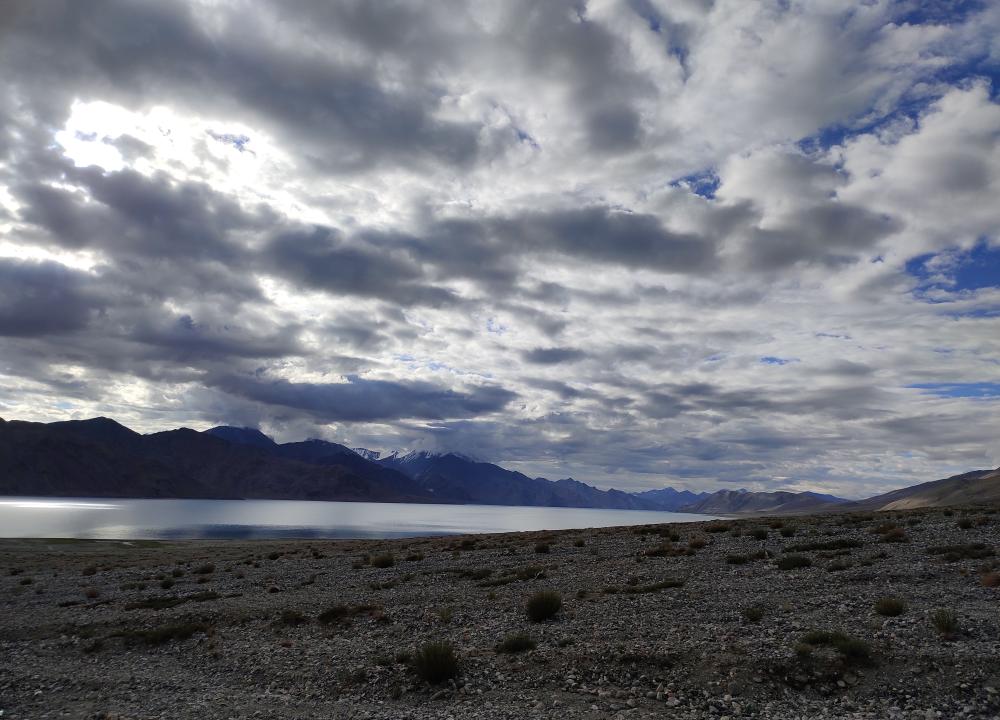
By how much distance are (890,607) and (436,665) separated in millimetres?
13767

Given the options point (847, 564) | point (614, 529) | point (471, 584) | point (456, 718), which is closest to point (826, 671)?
point (456, 718)

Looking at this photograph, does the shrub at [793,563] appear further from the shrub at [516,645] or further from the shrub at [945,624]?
the shrub at [516,645]

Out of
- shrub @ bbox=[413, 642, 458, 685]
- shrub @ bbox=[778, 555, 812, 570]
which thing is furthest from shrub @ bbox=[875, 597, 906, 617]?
shrub @ bbox=[413, 642, 458, 685]

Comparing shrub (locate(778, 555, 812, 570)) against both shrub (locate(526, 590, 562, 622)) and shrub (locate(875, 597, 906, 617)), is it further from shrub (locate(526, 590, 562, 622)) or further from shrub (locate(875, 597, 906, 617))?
shrub (locate(526, 590, 562, 622))

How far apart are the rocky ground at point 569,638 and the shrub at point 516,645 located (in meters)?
0.25

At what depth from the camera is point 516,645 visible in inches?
754

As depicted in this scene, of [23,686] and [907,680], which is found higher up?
[907,680]

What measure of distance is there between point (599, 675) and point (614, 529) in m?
44.3

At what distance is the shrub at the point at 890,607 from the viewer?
18766mm

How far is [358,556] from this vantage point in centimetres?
5084

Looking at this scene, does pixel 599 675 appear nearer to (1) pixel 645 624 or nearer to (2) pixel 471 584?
(1) pixel 645 624

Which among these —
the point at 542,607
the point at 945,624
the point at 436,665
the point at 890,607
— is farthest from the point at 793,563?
the point at 436,665

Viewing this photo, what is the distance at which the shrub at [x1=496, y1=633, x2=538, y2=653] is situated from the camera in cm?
1911

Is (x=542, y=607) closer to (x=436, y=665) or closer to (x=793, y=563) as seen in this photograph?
A: (x=436, y=665)
